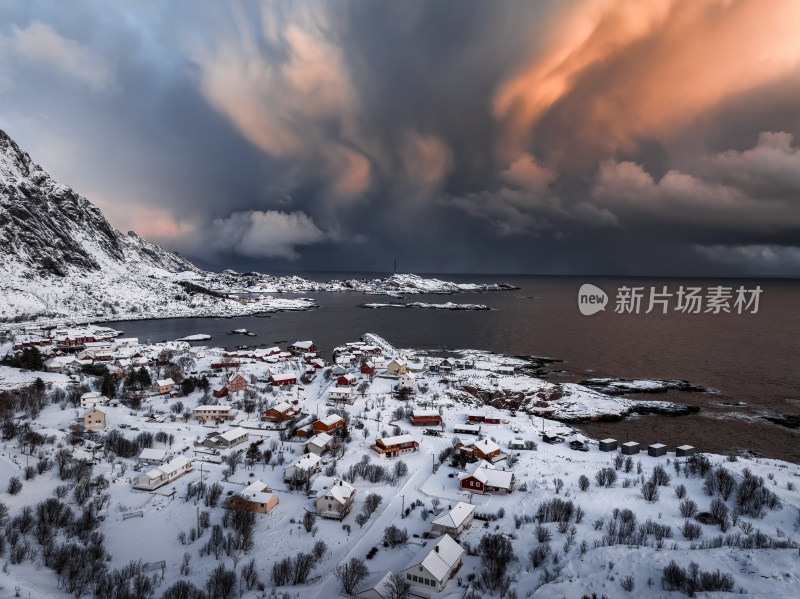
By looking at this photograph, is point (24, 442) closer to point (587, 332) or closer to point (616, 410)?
point (616, 410)

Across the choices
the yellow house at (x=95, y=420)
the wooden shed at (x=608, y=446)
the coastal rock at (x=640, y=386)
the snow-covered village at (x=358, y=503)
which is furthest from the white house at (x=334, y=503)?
the coastal rock at (x=640, y=386)

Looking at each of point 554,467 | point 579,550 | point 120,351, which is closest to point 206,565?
point 579,550

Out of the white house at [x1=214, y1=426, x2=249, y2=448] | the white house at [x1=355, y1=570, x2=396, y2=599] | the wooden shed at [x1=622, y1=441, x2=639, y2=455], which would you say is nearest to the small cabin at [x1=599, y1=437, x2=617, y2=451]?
the wooden shed at [x1=622, y1=441, x2=639, y2=455]

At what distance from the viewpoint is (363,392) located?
188 ft

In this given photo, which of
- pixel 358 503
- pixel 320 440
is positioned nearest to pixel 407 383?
pixel 320 440

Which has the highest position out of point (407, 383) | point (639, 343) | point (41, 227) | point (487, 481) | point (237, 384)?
point (41, 227)

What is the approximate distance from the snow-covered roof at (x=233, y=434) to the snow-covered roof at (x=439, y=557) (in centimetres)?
2311

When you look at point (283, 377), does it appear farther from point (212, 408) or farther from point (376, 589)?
point (376, 589)

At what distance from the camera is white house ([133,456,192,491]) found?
30125 mm

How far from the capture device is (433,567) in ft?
66.7

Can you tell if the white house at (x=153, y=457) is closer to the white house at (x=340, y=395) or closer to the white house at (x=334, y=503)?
the white house at (x=334, y=503)

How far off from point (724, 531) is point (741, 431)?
30609 millimetres

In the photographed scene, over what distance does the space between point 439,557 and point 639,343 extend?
97.2 m

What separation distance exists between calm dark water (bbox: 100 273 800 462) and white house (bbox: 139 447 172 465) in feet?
139
